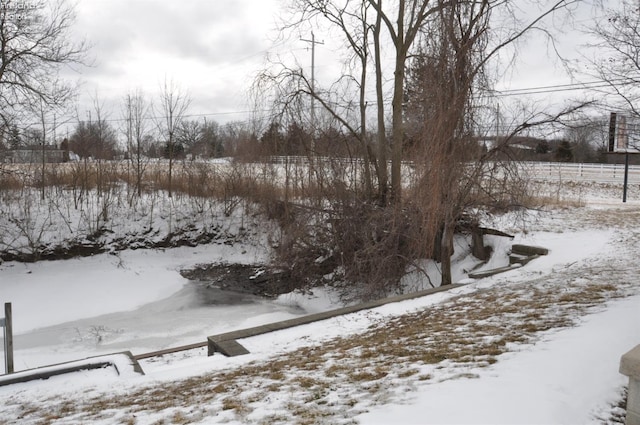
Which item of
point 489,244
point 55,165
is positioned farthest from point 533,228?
point 55,165

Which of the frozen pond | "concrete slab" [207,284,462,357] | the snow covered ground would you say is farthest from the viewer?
the frozen pond

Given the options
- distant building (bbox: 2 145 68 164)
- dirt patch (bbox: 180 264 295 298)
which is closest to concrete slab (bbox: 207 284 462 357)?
dirt patch (bbox: 180 264 295 298)

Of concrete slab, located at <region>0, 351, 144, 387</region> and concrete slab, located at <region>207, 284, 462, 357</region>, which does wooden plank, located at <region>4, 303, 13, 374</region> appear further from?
concrete slab, located at <region>207, 284, 462, 357</region>

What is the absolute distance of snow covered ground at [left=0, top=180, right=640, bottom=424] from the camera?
326 centimetres

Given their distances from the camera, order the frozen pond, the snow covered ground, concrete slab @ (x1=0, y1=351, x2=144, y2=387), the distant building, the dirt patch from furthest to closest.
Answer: the distant building → the dirt patch → the frozen pond → concrete slab @ (x1=0, y1=351, x2=144, y2=387) → the snow covered ground

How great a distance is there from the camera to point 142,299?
1332 centimetres

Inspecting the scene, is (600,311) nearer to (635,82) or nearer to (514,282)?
(514,282)

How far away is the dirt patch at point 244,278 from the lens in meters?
13.6

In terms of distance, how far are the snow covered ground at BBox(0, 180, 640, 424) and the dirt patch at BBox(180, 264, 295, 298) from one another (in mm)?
2956

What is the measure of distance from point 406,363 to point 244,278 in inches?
451

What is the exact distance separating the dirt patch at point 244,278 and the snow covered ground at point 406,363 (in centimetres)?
296

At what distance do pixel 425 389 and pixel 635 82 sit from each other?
395 inches

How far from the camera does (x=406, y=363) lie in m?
4.32

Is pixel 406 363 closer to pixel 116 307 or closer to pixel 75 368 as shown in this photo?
pixel 75 368
